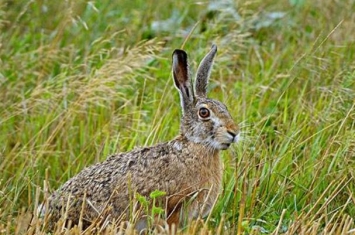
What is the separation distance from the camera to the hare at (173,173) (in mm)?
5395

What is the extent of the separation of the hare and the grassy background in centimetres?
16

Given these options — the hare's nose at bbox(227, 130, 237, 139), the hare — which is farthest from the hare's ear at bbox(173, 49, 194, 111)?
the hare's nose at bbox(227, 130, 237, 139)

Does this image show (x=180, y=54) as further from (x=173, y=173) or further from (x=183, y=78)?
(x=173, y=173)

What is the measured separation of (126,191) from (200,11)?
3.32 m

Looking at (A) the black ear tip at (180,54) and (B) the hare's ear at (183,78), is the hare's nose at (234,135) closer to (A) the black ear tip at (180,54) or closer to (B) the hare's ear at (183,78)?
(B) the hare's ear at (183,78)

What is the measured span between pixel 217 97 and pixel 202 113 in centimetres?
135

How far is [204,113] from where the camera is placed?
5598 mm

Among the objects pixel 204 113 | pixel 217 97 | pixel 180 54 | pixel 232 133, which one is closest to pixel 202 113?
pixel 204 113

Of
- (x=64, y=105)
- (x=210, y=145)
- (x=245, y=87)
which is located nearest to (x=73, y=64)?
(x=64, y=105)

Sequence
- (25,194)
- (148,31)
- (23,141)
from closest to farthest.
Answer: (25,194) → (23,141) → (148,31)

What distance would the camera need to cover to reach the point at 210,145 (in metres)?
5.57

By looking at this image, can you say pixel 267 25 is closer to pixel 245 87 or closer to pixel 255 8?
pixel 255 8

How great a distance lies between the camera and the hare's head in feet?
18.1

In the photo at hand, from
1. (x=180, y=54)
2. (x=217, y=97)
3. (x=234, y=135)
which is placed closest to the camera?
(x=234, y=135)
